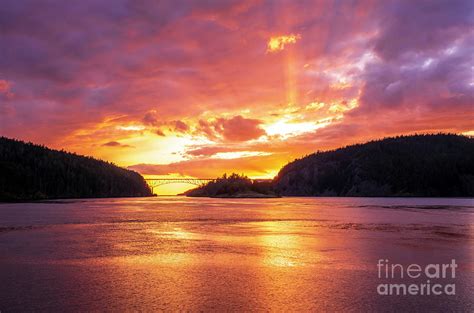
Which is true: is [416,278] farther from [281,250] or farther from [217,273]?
[281,250]

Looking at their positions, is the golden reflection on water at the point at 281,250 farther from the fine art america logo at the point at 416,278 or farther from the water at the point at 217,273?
the fine art america logo at the point at 416,278

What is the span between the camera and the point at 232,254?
26.9 metres

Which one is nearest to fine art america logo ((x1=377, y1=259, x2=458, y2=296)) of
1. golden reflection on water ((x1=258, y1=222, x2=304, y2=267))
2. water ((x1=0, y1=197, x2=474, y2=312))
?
water ((x1=0, y1=197, x2=474, y2=312))

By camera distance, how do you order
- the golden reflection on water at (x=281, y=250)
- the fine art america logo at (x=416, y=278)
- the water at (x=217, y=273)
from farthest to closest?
1. the golden reflection on water at (x=281, y=250)
2. the fine art america logo at (x=416, y=278)
3. the water at (x=217, y=273)

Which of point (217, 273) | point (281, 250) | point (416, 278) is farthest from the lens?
point (281, 250)

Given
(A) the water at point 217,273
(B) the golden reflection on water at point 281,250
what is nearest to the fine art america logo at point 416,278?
(A) the water at point 217,273

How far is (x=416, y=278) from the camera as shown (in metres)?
19.6

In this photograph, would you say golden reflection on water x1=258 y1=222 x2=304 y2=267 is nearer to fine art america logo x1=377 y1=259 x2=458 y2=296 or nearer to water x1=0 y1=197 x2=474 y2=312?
water x1=0 y1=197 x2=474 y2=312

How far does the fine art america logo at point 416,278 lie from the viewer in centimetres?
1703

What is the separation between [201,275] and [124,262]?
572cm

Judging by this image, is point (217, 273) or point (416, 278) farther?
point (217, 273)

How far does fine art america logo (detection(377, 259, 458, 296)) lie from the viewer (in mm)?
17031

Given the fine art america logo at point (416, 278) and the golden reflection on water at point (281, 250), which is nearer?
the fine art america logo at point (416, 278)

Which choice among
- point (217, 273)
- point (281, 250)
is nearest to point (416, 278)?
point (217, 273)
